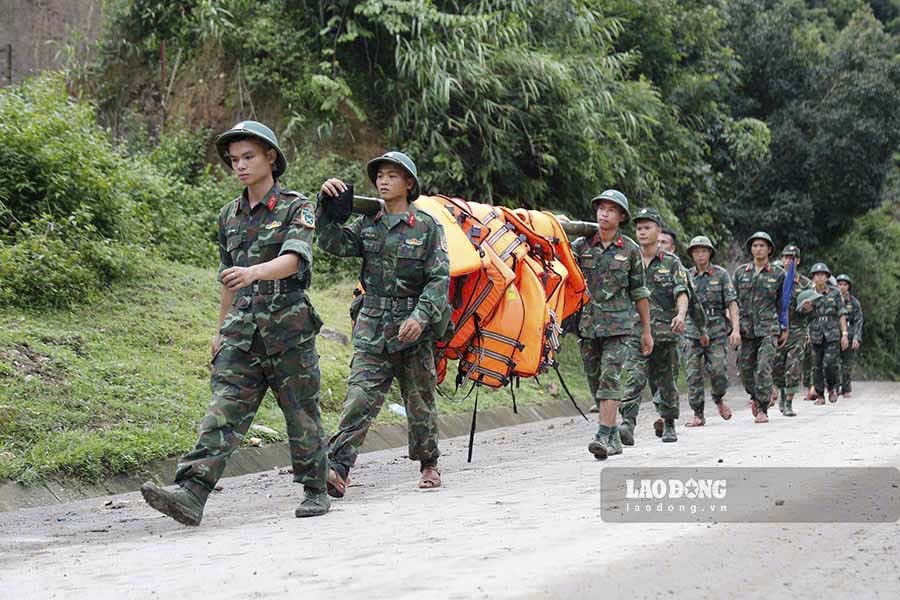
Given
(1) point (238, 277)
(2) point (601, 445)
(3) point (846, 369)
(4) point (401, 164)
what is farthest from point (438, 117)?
(1) point (238, 277)

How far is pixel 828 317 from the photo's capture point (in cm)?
2228

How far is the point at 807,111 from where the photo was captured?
32125 mm

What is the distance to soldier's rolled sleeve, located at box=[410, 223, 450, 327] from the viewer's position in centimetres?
803

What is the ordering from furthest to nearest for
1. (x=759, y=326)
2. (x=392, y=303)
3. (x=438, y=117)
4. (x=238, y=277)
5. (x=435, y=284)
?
(x=438, y=117)
(x=759, y=326)
(x=392, y=303)
(x=435, y=284)
(x=238, y=277)

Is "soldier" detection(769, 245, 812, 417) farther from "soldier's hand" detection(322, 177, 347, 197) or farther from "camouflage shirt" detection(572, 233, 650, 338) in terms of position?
"soldier's hand" detection(322, 177, 347, 197)

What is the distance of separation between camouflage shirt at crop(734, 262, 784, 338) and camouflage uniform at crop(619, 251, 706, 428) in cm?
268

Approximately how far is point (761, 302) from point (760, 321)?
251 mm

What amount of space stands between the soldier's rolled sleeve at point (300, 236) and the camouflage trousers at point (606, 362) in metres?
3.84

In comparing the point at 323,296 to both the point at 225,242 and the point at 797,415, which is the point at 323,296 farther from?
the point at 225,242

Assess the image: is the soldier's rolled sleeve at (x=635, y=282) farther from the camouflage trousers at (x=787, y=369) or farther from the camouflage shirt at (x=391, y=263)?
the camouflage trousers at (x=787, y=369)

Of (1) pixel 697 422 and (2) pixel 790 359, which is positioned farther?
(2) pixel 790 359

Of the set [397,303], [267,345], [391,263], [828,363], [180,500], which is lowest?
[828,363]

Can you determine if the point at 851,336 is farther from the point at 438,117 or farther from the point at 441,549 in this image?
the point at 441,549

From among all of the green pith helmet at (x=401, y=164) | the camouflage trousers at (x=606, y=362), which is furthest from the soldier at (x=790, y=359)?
the green pith helmet at (x=401, y=164)
